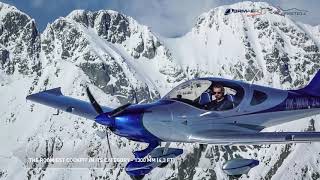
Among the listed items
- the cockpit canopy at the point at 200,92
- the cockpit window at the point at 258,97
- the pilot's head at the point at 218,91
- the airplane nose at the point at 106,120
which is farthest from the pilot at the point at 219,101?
the airplane nose at the point at 106,120

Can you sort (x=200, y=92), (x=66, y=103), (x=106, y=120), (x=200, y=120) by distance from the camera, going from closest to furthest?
(x=106, y=120) → (x=200, y=120) → (x=200, y=92) → (x=66, y=103)

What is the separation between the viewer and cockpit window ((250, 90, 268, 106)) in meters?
28.5

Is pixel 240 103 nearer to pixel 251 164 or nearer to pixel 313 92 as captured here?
pixel 251 164

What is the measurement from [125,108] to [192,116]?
3092 millimetres

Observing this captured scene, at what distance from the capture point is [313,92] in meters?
33.5

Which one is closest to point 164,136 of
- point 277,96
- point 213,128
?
point 213,128

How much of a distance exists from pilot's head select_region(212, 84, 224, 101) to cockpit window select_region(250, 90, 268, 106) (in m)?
2.11

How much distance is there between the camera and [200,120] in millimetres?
26453

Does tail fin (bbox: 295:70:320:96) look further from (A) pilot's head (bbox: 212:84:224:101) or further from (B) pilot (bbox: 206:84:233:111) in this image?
(A) pilot's head (bbox: 212:84:224:101)

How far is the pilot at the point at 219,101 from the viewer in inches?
1058

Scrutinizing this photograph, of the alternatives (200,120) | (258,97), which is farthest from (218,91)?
(258,97)

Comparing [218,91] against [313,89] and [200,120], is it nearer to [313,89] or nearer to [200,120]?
[200,120]

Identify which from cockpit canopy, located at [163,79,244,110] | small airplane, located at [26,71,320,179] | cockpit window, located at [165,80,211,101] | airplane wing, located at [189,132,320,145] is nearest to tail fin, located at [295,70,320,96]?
small airplane, located at [26,71,320,179]

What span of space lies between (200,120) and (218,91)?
66.9 inches
